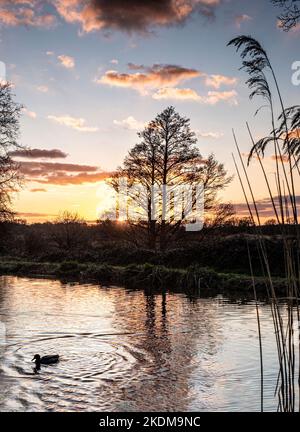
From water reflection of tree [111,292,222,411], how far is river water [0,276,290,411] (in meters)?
0.02

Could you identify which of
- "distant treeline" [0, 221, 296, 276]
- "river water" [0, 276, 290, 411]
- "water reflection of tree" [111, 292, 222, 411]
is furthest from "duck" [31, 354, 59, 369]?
"distant treeline" [0, 221, 296, 276]

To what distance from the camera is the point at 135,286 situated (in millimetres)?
21266

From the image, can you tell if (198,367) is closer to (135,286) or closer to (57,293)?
(57,293)

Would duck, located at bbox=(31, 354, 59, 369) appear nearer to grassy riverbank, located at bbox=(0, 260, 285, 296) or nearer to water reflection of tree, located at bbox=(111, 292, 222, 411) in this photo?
water reflection of tree, located at bbox=(111, 292, 222, 411)

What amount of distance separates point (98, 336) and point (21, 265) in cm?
1927

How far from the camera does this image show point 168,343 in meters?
10.3

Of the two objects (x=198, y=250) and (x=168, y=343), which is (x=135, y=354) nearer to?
(x=168, y=343)

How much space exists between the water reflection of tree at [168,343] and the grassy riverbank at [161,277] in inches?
103

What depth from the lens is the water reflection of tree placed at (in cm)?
680

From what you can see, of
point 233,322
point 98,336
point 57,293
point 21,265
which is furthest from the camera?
point 21,265

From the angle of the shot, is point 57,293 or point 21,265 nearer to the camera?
point 57,293

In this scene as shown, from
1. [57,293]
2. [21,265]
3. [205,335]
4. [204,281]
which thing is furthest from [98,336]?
[21,265]

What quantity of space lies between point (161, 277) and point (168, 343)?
1136 centimetres

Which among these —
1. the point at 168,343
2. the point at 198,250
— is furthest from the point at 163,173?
the point at 168,343
